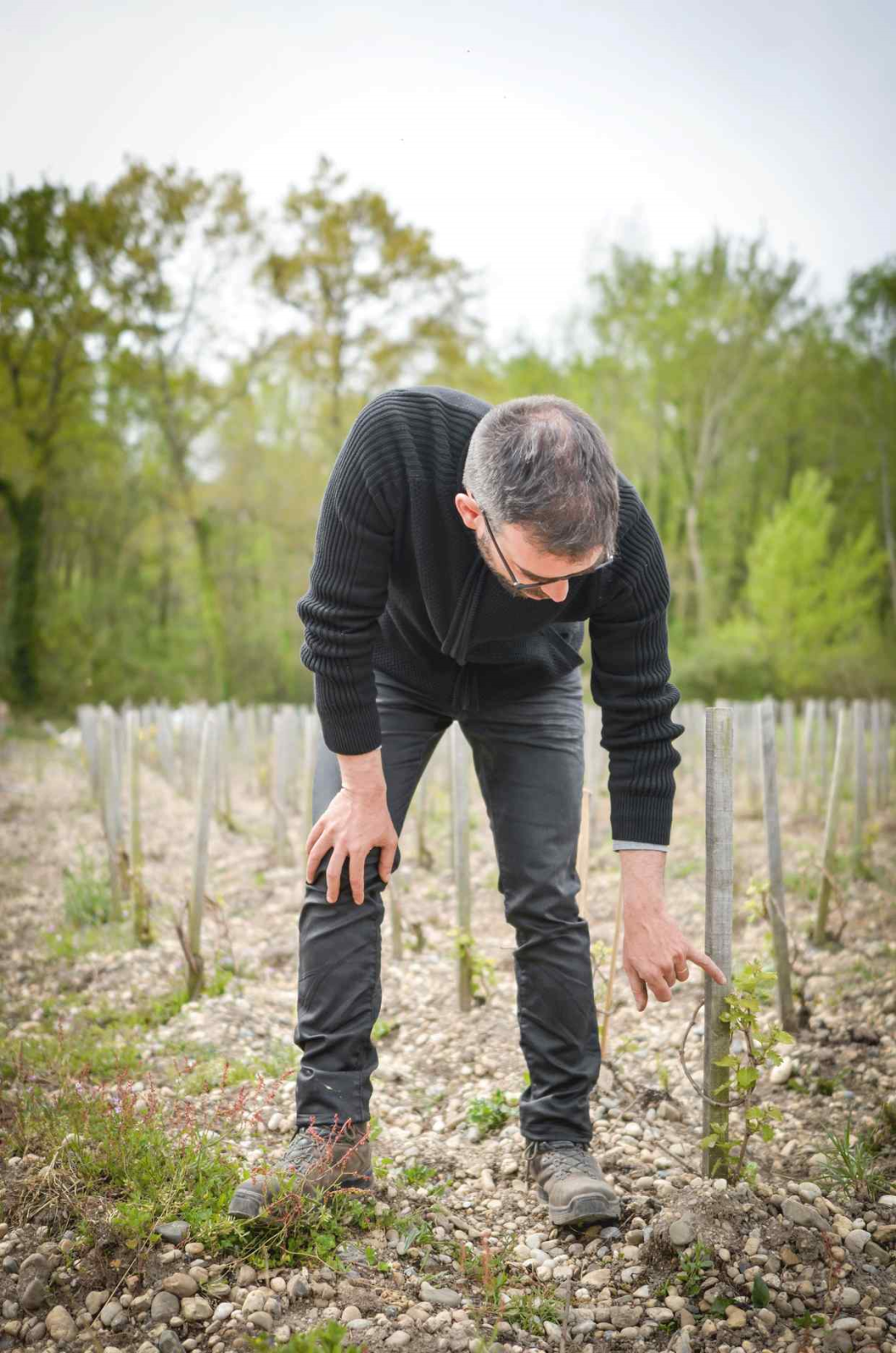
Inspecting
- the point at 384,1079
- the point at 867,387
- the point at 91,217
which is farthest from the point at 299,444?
the point at 384,1079

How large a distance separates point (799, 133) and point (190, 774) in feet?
24.2

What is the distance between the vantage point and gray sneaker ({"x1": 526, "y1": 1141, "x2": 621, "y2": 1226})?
190cm

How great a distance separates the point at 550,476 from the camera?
5.30 feet

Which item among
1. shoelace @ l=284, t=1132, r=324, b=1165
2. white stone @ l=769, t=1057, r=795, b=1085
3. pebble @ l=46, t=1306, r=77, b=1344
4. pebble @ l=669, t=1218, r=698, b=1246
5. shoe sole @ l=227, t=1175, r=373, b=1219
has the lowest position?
white stone @ l=769, t=1057, r=795, b=1085

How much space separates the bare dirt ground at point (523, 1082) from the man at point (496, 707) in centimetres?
18

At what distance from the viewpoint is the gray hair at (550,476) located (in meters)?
1.62

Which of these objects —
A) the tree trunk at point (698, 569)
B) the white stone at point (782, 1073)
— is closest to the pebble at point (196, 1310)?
the white stone at point (782, 1073)

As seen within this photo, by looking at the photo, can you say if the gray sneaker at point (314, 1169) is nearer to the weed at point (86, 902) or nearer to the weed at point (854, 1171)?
the weed at point (854, 1171)

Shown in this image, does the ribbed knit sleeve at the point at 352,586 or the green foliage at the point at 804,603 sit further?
the green foliage at the point at 804,603

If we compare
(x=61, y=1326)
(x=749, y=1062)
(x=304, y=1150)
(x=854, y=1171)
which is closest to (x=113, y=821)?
(x=304, y=1150)

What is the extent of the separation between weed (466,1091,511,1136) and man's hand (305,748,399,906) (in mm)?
906

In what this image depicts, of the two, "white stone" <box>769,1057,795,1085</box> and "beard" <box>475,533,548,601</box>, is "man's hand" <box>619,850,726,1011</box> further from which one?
"white stone" <box>769,1057,795,1085</box>

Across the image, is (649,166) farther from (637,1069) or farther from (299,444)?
(299,444)

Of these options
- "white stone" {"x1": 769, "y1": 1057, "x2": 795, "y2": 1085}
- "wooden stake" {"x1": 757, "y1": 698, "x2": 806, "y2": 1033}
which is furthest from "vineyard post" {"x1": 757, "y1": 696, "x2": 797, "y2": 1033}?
"white stone" {"x1": 769, "y1": 1057, "x2": 795, "y2": 1085}
